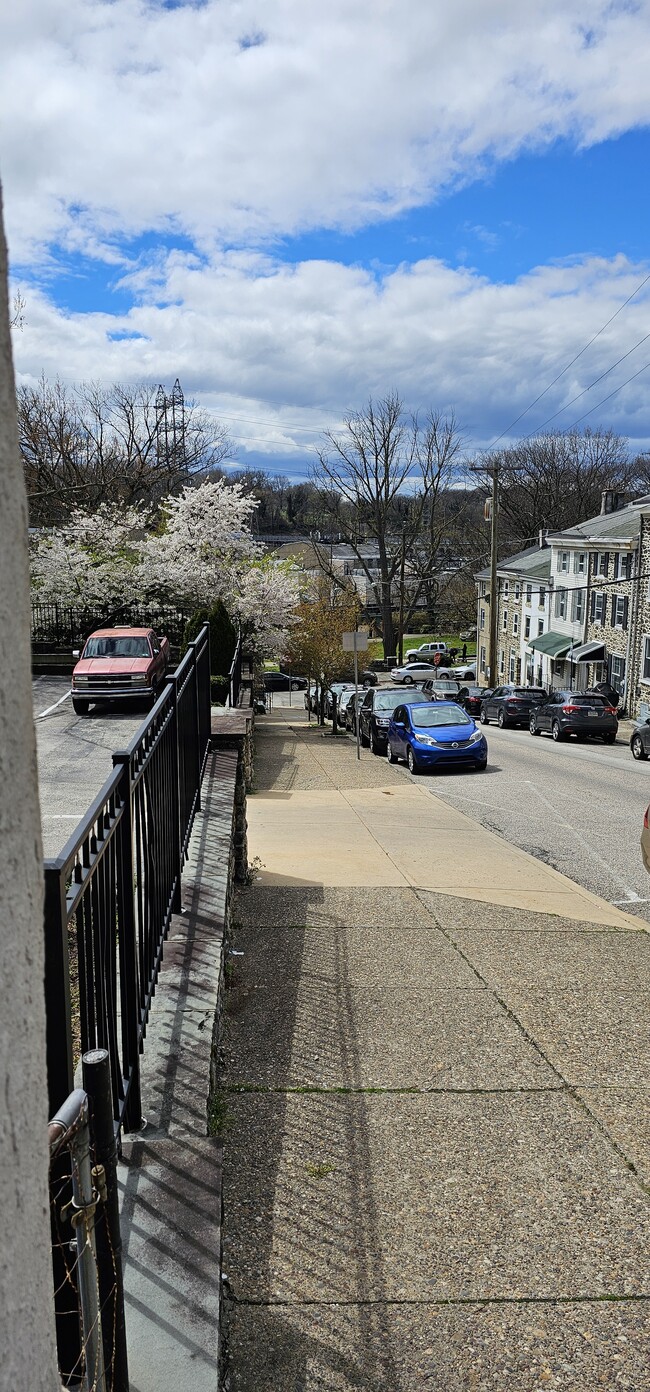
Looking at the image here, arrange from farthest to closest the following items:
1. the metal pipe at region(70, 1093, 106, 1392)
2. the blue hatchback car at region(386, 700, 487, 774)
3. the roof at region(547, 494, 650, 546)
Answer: the roof at region(547, 494, 650, 546) < the blue hatchback car at region(386, 700, 487, 774) < the metal pipe at region(70, 1093, 106, 1392)

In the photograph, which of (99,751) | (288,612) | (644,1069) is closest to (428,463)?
(288,612)

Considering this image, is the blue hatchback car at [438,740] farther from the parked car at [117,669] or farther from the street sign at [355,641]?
the parked car at [117,669]

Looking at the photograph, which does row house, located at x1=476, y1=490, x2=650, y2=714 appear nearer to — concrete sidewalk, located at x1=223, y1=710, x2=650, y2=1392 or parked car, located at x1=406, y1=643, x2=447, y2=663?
parked car, located at x1=406, y1=643, x2=447, y2=663

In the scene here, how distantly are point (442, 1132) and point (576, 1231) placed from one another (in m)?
0.74

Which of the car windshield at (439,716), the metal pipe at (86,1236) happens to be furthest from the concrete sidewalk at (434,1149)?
the car windshield at (439,716)

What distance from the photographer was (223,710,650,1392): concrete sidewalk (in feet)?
9.95

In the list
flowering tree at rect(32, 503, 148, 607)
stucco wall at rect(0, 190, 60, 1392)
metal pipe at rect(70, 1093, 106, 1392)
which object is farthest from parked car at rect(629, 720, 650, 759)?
stucco wall at rect(0, 190, 60, 1392)

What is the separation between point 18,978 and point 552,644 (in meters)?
51.4

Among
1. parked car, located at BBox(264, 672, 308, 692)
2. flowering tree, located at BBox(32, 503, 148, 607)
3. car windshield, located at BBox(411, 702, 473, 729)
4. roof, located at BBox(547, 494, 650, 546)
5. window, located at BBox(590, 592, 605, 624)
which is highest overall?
roof, located at BBox(547, 494, 650, 546)

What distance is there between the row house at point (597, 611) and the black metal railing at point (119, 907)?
27.6 metres

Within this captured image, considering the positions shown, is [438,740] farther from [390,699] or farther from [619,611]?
[619,611]

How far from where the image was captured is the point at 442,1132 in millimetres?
4219

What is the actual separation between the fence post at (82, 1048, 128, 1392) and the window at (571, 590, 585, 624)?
156 feet

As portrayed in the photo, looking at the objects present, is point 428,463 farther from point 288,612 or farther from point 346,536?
point 288,612
